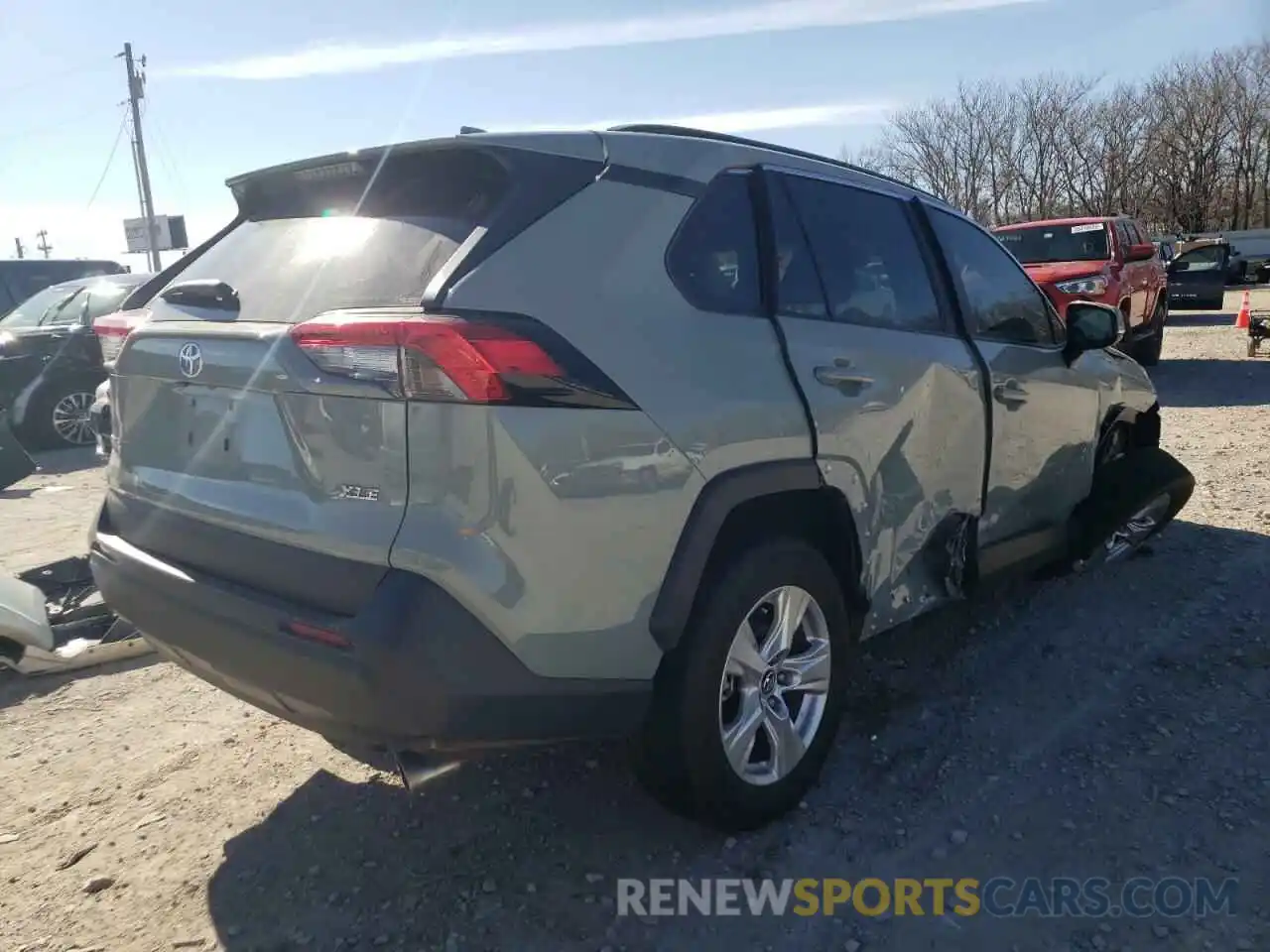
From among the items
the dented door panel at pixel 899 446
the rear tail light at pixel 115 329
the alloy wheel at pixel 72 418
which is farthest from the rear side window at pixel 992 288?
the alloy wheel at pixel 72 418

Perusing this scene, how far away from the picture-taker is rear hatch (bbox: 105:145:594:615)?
85.3 inches

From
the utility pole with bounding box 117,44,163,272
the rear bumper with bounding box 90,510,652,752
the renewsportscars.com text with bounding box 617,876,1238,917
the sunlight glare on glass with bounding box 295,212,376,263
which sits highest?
the utility pole with bounding box 117,44,163,272

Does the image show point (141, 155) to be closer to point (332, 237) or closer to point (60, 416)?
point (60, 416)

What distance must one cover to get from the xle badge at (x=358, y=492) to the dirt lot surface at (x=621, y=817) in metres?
1.13

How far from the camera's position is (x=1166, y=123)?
47219 millimetres

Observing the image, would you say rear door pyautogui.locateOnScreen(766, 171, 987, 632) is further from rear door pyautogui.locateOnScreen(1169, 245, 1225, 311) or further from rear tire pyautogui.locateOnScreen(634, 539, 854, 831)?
rear door pyautogui.locateOnScreen(1169, 245, 1225, 311)

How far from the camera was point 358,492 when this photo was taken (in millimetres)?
2178

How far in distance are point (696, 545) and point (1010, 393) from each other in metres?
1.96

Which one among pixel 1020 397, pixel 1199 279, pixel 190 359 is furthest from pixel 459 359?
pixel 1199 279

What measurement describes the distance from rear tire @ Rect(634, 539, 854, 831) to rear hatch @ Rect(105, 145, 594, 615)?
86 centimetres

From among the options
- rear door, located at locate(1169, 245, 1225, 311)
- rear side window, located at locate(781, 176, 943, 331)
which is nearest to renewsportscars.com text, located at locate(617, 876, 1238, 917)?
rear side window, located at locate(781, 176, 943, 331)

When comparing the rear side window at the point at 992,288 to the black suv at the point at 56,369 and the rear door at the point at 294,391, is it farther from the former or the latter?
the black suv at the point at 56,369

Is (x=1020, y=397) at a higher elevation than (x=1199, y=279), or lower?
lower

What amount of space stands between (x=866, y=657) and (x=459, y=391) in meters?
2.60
